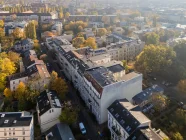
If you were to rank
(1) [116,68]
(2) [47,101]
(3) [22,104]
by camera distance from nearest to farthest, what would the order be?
(2) [47,101] < (3) [22,104] < (1) [116,68]

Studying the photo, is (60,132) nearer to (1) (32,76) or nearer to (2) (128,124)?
(2) (128,124)

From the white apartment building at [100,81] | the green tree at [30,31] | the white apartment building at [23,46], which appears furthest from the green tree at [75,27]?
the white apartment building at [100,81]

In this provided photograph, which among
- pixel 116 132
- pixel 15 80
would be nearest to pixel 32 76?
pixel 15 80

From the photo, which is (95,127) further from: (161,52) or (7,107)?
(161,52)

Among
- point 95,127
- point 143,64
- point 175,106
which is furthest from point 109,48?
point 95,127

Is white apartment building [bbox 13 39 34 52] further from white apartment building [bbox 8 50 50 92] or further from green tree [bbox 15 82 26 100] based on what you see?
green tree [bbox 15 82 26 100]

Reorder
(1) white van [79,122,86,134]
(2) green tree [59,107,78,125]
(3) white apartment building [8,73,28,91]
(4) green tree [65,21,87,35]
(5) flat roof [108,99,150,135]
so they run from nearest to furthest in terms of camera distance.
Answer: (5) flat roof [108,99,150,135], (2) green tree [59,107,78,125], (1) white van [79,122,86,134], (3) white apartment building [8,73,28,91], (4) green tree [65,21,87,35]

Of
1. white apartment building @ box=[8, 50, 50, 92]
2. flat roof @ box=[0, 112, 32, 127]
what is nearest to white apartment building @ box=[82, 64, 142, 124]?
white apartment building @ box=[8, 50, 50, 92]

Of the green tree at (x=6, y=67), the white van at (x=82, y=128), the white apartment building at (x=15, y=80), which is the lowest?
the white van at (x=82, y=128)

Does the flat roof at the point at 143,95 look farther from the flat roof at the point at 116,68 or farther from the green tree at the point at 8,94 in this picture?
the green tree at the point at 8,94
